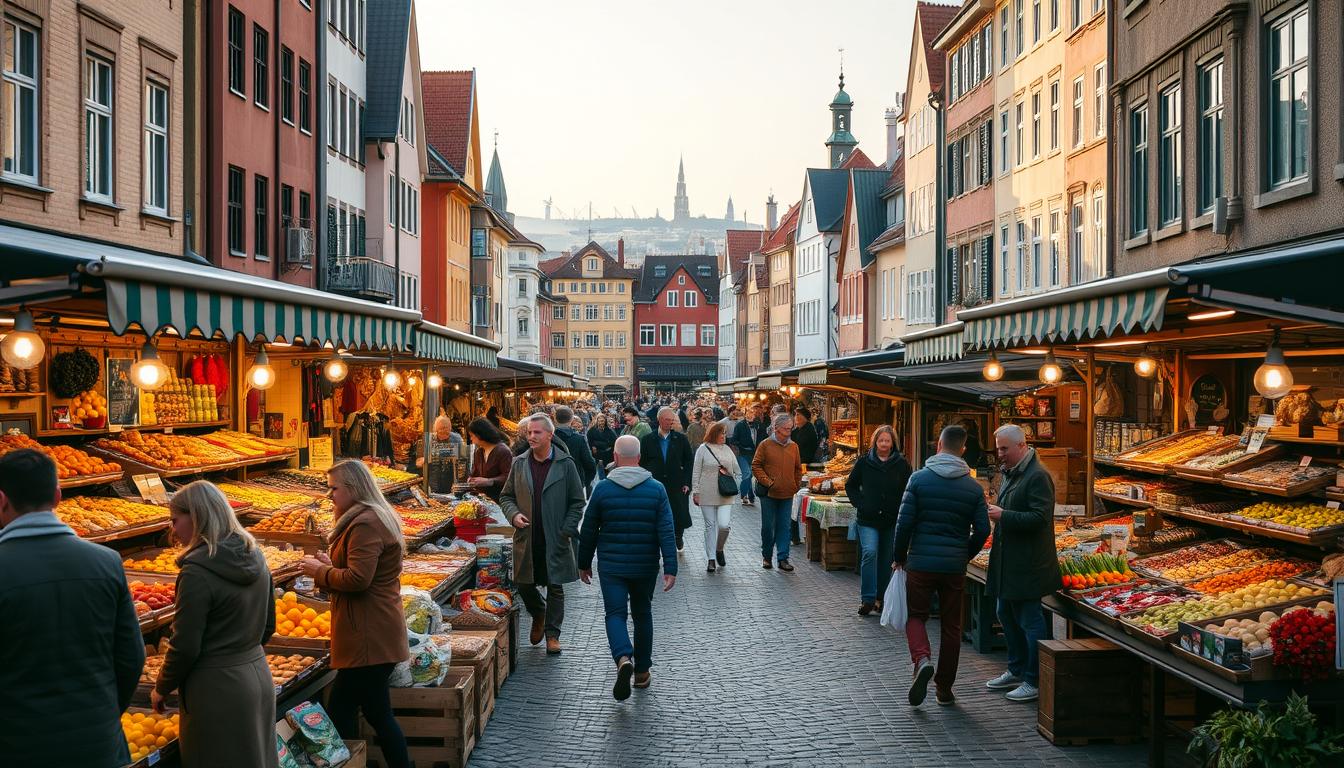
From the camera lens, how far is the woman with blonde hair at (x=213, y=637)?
6449 millimetres

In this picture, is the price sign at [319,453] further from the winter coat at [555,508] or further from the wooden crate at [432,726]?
the wooden crate at [432,726]

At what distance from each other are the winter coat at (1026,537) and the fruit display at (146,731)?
21.4 feet

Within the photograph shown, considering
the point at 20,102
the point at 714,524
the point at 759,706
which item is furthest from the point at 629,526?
the point at 20,102

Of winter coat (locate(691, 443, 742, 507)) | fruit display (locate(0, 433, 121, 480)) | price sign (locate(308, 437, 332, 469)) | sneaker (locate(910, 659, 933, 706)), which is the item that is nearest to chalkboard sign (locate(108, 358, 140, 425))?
fruit display (locate(0, 433, 121, 480))

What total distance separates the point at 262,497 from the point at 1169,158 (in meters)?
13.4

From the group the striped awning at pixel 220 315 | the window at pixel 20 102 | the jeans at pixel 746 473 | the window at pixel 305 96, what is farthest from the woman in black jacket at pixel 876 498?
the window at pixel 305 96

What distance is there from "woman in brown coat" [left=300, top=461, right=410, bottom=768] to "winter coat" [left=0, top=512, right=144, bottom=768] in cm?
227

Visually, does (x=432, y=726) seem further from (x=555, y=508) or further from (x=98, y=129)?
(x=98, y=129)

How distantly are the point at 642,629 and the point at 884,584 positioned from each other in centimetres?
492

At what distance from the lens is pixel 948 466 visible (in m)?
10.9

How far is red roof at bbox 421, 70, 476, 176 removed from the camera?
52.6 meters

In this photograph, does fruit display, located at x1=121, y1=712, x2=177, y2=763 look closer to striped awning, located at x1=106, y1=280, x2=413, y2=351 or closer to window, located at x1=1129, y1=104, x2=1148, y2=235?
striped awning, located at x1=106, y1=280, x2=413, y2=351

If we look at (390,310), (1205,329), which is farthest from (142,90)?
(1205,329)

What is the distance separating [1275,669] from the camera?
26.0ft
